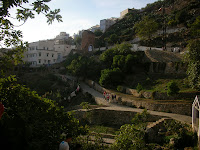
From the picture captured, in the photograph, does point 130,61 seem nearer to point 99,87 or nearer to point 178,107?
point 99,87

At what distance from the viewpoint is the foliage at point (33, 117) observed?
16.7 feet

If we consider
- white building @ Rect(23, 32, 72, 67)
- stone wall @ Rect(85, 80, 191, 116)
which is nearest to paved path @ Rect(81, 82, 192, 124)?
stone wall @ Rect(85, 80, 191, 116)

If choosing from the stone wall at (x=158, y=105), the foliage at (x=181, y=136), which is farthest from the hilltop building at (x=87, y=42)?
the foliage at (x=181, y=136)

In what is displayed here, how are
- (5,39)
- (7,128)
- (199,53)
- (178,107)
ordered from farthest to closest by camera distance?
1. (199,53)
2. (178,107)
3. (5,39)
4. (7,128)

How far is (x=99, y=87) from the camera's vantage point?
24.8m

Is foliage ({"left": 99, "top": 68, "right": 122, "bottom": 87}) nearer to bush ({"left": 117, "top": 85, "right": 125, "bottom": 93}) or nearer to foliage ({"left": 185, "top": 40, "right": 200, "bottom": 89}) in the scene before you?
bush ({"left": 117, "top": 85, "right": 125, "bottom": 93})

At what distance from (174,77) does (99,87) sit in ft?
30.0

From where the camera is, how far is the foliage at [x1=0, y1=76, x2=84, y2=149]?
201 inches

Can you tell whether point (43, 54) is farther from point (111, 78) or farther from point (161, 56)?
point (161, 56)

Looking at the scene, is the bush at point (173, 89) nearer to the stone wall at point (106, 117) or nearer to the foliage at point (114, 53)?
the stone wall at point (106, 117)

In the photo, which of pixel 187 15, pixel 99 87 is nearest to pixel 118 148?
pixel 99 87

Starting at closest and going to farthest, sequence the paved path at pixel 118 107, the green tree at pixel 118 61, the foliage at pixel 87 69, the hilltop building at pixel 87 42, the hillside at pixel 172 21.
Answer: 1. the paved path at pixel 118 107
2. the green tree at pixel 118 61
3. the foliage at pixel 87 69
4. the hillside at pixel 172 21
5. the hilltop building at pixel 87 42

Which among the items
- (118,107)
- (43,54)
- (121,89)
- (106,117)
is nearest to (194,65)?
(118,107)

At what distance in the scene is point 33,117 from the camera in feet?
20.9
